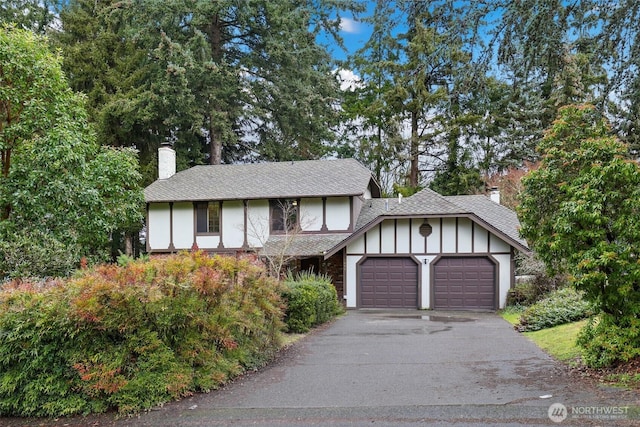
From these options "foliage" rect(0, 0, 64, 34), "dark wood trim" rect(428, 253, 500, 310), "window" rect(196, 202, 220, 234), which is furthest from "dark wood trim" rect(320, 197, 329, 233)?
"foliage" rect(0, 0, 64, 34)

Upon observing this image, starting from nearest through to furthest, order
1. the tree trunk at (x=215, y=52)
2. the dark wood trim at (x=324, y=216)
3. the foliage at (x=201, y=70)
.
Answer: the dark wood trim at (x=324, y=216) < the foliage at (x=201, y=70) < the tree trunk at (x=215, y=52)

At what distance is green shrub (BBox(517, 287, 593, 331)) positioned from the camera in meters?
11.6

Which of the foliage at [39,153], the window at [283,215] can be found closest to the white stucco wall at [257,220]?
the window at [283,215]

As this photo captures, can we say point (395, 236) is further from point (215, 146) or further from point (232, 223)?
point (215, 146)

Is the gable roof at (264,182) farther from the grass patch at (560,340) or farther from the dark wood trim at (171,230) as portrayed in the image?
the grass patch at (560,340)

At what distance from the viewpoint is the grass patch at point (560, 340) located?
332 inches

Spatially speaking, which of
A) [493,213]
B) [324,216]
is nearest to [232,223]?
[324,216]

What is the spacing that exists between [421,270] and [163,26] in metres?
17.5

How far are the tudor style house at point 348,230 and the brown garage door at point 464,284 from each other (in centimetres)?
4

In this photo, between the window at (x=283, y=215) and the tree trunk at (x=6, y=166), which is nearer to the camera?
the tree trunk at (x=6, y=166)

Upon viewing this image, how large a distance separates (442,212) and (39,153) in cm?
1336

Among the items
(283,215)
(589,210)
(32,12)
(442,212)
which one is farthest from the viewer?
(32,12)
